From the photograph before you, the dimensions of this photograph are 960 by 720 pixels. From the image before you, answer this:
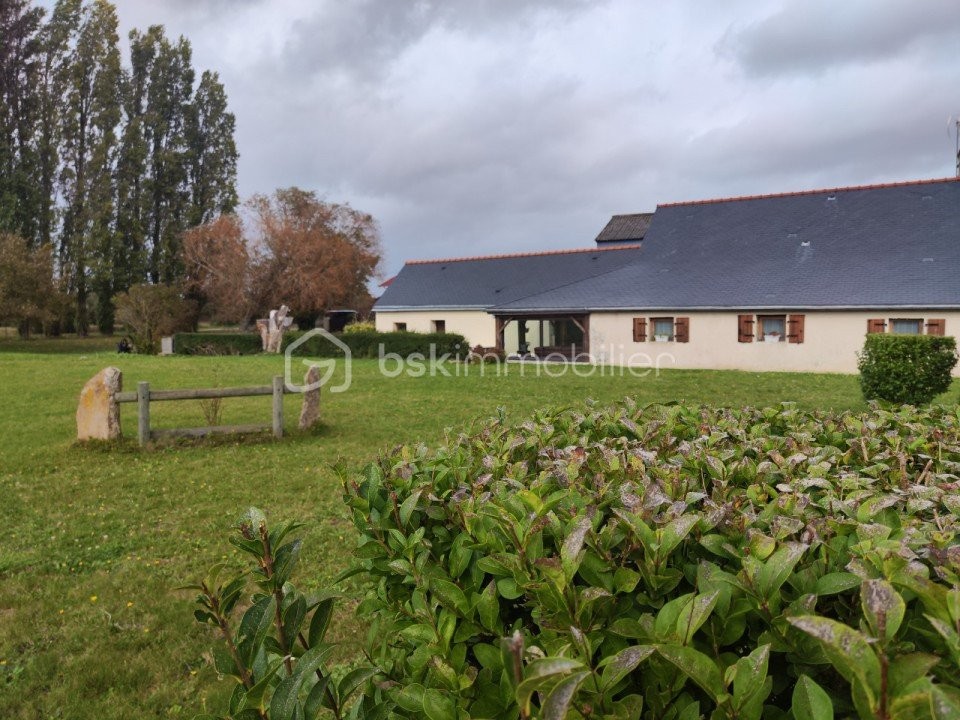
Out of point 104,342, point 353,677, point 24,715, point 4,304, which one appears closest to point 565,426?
point 353,677

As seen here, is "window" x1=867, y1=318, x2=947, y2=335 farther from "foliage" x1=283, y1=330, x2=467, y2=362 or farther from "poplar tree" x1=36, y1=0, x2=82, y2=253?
"poplar tree" x1=36, y1=0, x2=82, y2=253

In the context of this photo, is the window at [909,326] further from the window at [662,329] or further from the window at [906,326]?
the window at [662,329]

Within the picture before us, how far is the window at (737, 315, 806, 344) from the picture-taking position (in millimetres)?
24828

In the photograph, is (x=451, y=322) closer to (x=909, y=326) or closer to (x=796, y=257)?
(x=796, y=257)

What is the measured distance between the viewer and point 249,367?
25531 millimetres

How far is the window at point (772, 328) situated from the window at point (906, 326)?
11.8 feet

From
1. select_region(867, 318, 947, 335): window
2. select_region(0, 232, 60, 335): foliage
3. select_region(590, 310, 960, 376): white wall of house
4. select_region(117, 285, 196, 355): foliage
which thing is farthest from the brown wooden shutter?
select_region(0, 232, 60, 335): foliage

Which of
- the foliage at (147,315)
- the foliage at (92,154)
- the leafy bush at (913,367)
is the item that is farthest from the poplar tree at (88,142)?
the leafy bush at (913,367)

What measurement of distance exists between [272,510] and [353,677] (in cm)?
653

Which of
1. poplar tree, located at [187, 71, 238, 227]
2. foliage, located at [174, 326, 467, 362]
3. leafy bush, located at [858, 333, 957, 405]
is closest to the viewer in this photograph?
leafy bush, located at [858, 333, 957, 405]

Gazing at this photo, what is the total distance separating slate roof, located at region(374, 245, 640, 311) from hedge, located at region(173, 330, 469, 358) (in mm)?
4933

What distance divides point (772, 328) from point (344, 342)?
19749 millimetres

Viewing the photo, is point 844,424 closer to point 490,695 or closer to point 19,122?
point 490,695

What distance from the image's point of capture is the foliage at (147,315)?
34906mm
